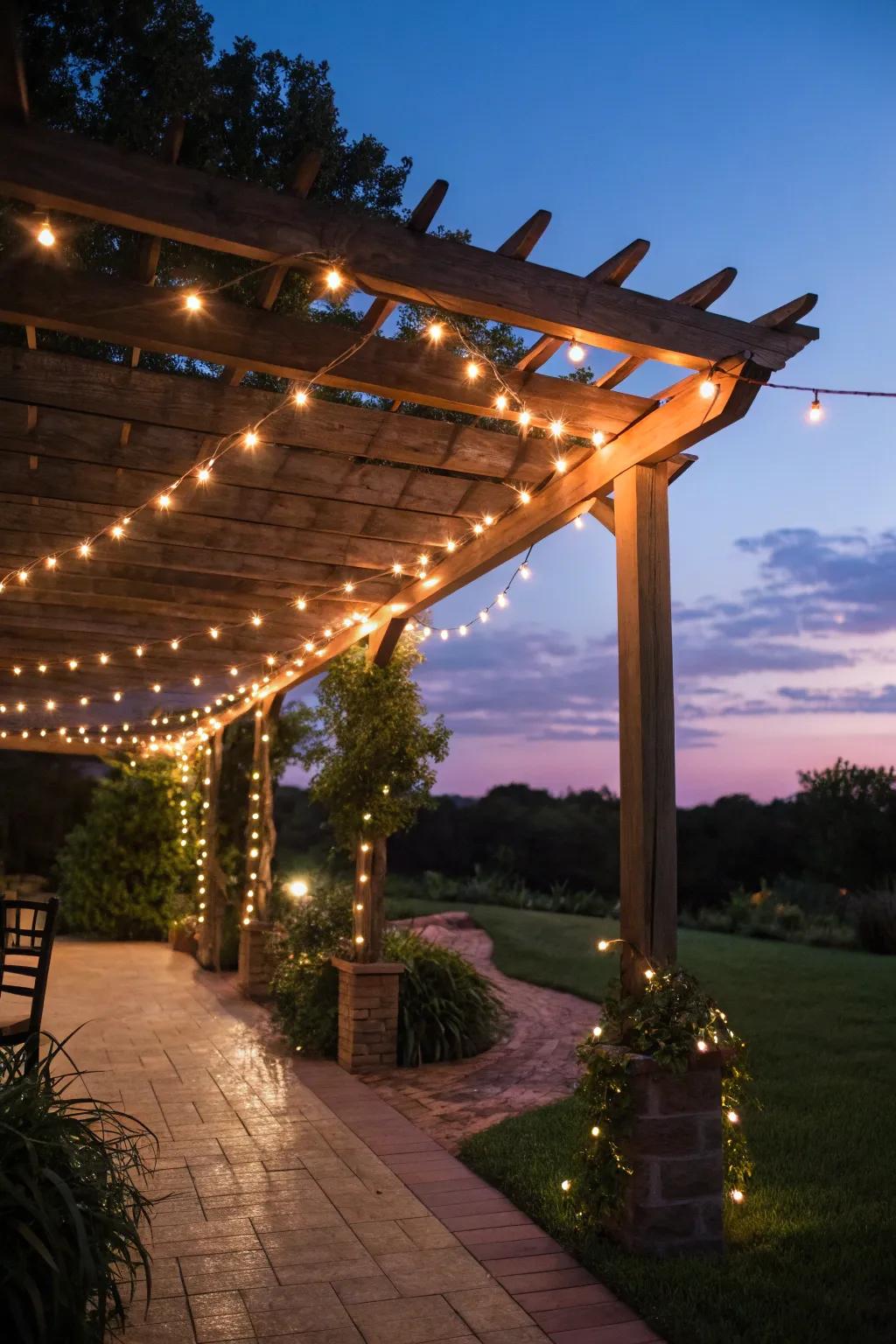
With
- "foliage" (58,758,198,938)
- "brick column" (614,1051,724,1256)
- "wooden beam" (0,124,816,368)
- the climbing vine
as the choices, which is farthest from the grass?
"foliage" (58,758,198,938)

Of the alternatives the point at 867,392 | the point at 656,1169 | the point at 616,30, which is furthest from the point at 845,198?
the point at 656,1169

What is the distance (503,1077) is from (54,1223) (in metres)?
4.06

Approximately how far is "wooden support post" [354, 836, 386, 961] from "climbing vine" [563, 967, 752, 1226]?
2987mm

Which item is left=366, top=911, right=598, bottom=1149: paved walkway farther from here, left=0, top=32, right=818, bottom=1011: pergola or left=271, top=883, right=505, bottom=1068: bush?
left=0, top=32, right=818, bottom=1011: pergola

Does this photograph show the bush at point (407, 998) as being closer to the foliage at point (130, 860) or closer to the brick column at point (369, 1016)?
the brick column at point (369, 1016)

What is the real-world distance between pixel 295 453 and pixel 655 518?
5.53 feet

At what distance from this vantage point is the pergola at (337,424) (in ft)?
9.71

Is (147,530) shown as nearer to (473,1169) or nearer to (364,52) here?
(473,1169)

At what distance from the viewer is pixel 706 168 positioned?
29.0 ft

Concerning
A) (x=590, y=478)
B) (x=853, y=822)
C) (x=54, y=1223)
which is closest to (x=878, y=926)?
(x=853, y=822)

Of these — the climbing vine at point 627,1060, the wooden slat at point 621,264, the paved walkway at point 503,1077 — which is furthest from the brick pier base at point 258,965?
the wooden slat at point 621,264

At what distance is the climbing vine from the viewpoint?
3420mm

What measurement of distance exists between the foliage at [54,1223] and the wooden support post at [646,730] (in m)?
1.88

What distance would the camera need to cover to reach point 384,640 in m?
6.85
